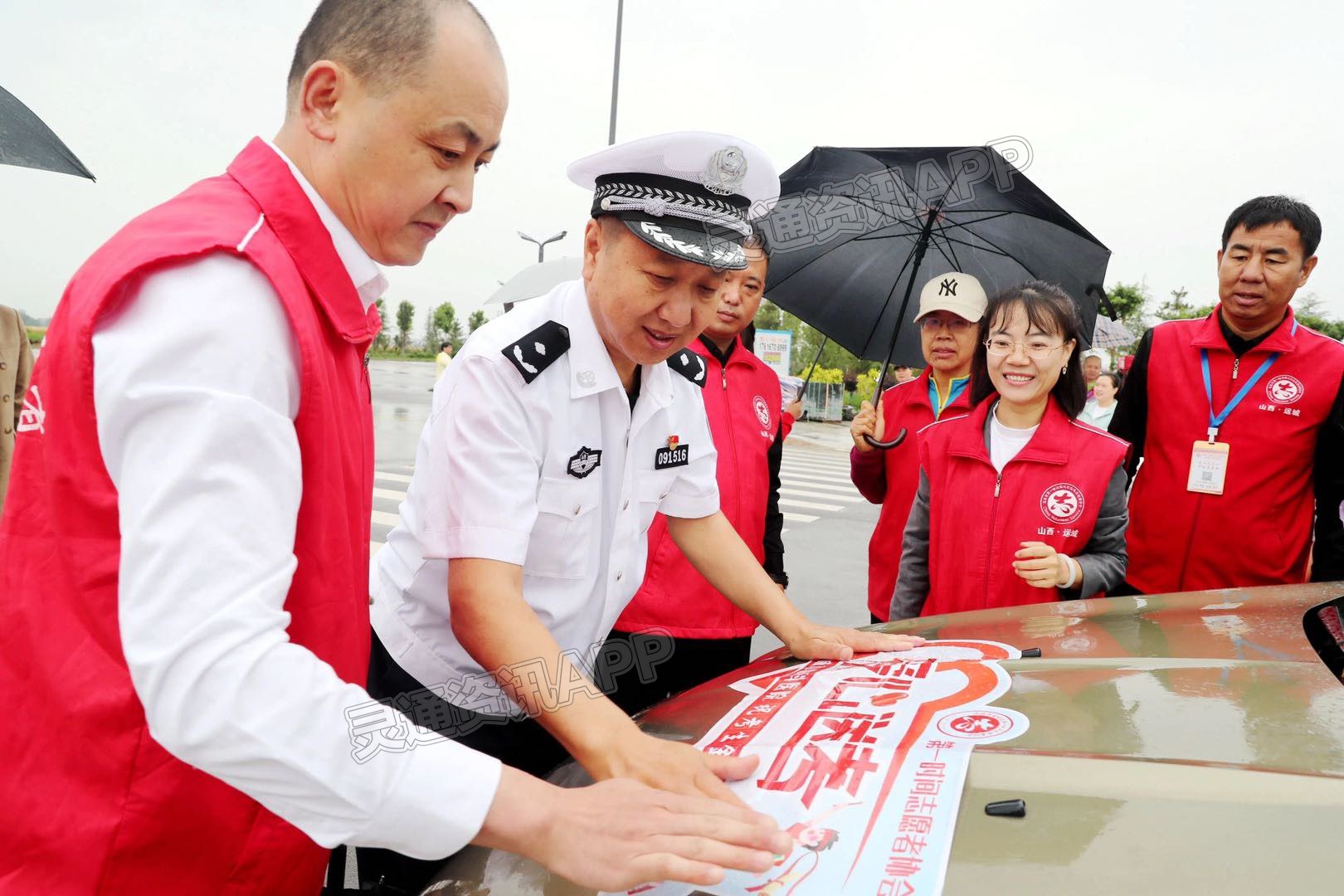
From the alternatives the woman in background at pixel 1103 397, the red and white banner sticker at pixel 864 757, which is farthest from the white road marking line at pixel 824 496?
the red and white banner sticker at pixel 864 757

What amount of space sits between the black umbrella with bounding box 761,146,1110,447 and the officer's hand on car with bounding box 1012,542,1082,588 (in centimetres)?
104

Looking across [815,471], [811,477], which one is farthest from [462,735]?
[815,471]

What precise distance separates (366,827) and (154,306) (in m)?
0.50

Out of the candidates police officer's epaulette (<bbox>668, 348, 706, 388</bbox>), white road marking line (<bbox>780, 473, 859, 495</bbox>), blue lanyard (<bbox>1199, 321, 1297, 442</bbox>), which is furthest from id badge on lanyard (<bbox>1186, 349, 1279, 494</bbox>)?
white road marking line (<bbox>780, 473, 859, 495</bbox>)

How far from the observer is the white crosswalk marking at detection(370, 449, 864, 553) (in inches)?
332

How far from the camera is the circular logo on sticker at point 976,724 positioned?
1132 millimetres

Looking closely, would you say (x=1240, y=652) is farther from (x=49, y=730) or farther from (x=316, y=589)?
(x=49, y=730)

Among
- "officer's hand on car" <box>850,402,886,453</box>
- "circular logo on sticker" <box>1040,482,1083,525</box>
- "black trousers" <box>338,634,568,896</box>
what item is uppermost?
"officer's hand on car" <box>850,402,886,453</box>

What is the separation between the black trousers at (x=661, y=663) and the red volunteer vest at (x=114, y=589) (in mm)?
1458

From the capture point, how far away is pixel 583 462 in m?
1.50

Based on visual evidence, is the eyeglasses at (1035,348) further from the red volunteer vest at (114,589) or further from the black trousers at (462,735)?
the red volunteer vest at (114,589)

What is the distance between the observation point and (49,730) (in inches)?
34.4

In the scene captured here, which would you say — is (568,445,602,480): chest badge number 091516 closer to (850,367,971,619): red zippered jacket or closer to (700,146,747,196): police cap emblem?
(700,146,747,196): police cap emblem

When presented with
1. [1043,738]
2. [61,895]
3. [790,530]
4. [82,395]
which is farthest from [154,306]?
[790,530]
